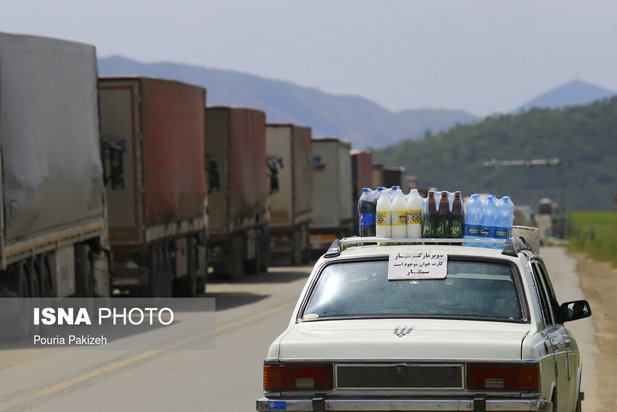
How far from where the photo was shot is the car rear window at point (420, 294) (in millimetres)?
7645

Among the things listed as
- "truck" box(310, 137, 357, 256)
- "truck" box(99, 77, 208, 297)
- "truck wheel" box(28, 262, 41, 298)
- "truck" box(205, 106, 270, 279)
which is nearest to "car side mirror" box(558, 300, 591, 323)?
"truck wheel" box(28, 262, 41, 298)

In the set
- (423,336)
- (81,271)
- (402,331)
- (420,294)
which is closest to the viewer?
(423,336)

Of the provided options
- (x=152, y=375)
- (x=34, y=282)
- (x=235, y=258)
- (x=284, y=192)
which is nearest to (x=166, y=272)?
(x=34, y=282)

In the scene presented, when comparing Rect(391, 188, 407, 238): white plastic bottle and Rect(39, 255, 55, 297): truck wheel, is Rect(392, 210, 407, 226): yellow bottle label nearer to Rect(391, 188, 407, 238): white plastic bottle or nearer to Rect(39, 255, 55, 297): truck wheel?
Rect(391, 188, 407, 238): white plastic bottle

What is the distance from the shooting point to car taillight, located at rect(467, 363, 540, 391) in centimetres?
695

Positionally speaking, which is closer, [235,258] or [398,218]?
[398,218]

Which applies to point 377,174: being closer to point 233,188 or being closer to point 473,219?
point 233,188

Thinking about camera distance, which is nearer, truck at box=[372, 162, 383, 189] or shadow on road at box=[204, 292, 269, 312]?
shadow on road at box=[204, 292, 269, 312]

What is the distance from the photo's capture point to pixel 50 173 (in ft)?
62.6

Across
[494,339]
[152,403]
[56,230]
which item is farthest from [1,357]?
[494,339]

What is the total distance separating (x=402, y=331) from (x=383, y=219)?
1563 mm

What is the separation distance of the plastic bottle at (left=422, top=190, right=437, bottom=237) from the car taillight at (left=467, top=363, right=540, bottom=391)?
6.20 ft

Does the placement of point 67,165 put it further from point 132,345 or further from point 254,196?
point 254,196

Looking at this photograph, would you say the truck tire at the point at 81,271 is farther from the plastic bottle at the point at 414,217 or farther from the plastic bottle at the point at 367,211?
the plastic bottle at the point at 414,217
